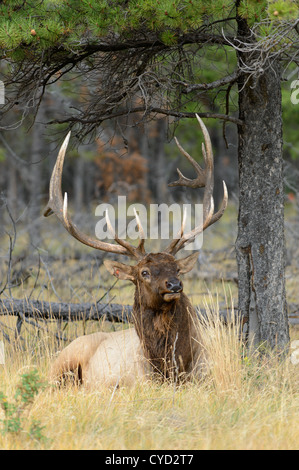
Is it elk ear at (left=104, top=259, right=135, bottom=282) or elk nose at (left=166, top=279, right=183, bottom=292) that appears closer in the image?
elk nose at (left=166, top=279, right=183, bottom=292)

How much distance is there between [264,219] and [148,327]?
163cm

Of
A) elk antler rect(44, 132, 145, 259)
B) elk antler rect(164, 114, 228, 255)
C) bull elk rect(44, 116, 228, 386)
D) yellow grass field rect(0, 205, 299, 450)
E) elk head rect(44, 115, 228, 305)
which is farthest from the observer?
elk antler rect(164, 114, 228, 255)

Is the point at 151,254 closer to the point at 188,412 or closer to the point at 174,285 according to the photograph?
the point at 174,285

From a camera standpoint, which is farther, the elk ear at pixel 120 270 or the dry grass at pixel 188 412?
the elk ear at pixel 120 270

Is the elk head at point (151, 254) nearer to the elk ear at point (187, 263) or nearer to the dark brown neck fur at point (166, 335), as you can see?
the elk ear at point (187, 263)

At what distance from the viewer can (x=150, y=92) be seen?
6797 mm

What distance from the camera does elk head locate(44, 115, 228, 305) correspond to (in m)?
5.97

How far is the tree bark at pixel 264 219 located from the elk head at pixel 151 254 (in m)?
0.43

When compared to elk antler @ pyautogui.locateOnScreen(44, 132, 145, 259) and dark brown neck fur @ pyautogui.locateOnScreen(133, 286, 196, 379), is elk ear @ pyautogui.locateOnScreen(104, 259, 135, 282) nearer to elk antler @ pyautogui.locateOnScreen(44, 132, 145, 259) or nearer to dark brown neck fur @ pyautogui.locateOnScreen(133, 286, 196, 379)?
elk antler @ pyautogui.locateOnScreen(44, 132, 145, 259)

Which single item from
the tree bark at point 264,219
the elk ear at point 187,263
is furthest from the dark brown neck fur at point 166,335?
the tree bark at point 264,219

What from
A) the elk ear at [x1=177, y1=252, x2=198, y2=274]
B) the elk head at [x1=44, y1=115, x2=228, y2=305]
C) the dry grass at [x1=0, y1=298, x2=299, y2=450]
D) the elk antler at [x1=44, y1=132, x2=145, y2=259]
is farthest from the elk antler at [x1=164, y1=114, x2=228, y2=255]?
the dry grass at [x1=0, y1=298, x2=299, y2=450]

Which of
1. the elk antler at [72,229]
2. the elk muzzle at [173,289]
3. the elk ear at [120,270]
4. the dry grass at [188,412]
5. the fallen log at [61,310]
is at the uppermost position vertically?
the elk antler at [72,229]

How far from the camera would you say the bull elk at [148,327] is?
6.08 meters

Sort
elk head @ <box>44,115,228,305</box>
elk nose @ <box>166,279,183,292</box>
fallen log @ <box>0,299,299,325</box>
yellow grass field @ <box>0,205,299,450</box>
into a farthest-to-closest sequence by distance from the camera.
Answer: fallen log @ <box>0,299,299,325</box> < elk head @ <box>44,115,228,305</box> < elk nose @ <box>166,279,183,292</box> < yellow grass field @ <box>0,205,299,450</box>
